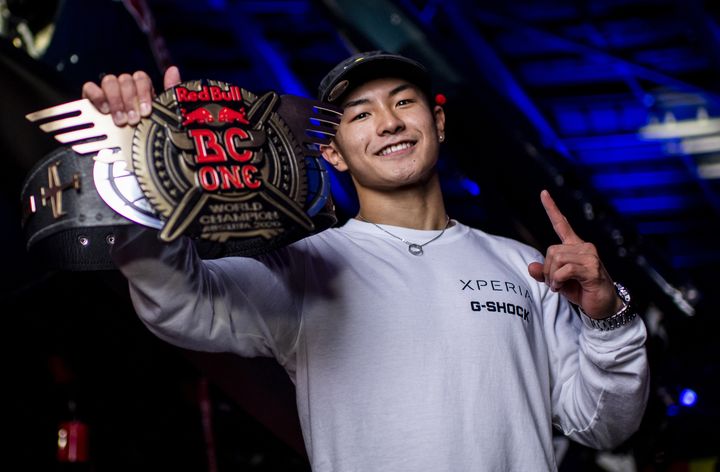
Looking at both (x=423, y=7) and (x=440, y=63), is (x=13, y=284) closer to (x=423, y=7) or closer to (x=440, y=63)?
(x=440, y=63)

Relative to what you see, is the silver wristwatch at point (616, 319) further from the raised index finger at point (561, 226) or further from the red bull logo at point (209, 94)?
the red bull logo at point (209, 94)

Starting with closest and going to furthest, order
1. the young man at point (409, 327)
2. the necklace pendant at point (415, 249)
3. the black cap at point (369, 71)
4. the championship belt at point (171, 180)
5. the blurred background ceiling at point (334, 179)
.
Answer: the championship belt at point (171, 180) < the young man at point (409, 327) < the necklace pendant at point (415, 249) < the black cap at point (369, 71) < the blurred background ceiling at point (334, 179)

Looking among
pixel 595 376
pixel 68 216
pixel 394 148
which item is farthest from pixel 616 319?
pixel 68 216

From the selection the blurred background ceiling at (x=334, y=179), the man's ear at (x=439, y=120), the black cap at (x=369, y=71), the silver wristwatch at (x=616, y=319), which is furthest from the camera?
the blurred background ceiling at (x=334, y=179)

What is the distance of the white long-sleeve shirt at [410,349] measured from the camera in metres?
1.27

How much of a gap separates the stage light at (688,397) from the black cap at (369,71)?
8.06 feet

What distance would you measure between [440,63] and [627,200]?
120 inches

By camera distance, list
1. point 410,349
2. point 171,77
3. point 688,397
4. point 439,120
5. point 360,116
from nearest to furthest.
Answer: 1. point 171,77
2. point 410,349
3. point 360,116
4. point 439,120
5. point 688,397

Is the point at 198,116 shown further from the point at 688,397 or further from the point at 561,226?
the point at 688,397

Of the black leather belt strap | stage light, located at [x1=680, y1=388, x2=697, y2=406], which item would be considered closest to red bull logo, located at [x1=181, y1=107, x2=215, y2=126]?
the black leather belt strap

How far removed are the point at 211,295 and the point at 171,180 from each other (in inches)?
8.1

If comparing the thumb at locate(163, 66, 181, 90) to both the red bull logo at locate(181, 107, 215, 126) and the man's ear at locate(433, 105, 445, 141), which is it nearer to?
the red bull logo at locate(181, 107, 215, 126)

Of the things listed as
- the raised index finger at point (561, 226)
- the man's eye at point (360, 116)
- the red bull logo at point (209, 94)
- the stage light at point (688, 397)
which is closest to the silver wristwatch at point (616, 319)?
the raised index finger at point (561, 226)

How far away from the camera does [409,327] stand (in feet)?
4.42
